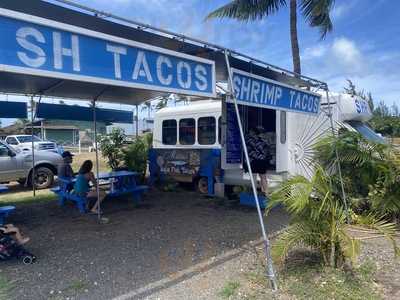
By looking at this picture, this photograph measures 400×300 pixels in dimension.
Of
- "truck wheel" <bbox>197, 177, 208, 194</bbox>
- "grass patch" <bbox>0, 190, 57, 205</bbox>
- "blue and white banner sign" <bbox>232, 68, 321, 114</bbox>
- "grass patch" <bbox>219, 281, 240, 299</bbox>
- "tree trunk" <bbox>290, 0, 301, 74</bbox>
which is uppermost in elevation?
"tree trunk" <bbox>290, 0, 301, 74</bbox>

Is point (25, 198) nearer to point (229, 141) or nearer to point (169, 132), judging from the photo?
point (169, 132)

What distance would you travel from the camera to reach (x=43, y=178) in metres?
11.4

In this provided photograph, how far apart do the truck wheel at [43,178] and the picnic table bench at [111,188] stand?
3.37 metres

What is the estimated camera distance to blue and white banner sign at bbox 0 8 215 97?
256 cm

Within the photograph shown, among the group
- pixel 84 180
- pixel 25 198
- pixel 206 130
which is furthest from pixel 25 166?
pixel 206 130

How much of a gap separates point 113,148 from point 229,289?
8.33 m

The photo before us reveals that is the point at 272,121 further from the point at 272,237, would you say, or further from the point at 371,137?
the point at 272,237

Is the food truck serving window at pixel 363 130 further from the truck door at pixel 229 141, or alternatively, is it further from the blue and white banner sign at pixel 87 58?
the blue and white banner sign at pixel 87 58

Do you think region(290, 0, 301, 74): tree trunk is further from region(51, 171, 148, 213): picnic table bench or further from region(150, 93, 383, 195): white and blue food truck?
region(51, 171, 148, 213): picnic table bench

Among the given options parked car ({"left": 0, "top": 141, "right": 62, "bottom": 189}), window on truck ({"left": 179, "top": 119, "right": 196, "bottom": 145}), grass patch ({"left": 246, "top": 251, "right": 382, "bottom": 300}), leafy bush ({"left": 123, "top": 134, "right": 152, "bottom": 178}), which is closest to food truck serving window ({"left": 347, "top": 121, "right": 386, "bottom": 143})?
window on truck ({"left": 179, "top": 119, "right": 196, "bottom": 145})

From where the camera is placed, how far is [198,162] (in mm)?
9312

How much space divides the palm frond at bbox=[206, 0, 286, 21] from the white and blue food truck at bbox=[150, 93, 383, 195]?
412 centimetres

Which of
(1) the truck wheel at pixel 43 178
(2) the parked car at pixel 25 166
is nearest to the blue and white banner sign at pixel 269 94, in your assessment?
(2) the parked car at pixel 25 166

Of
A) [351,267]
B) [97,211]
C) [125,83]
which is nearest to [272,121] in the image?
[97,211]
